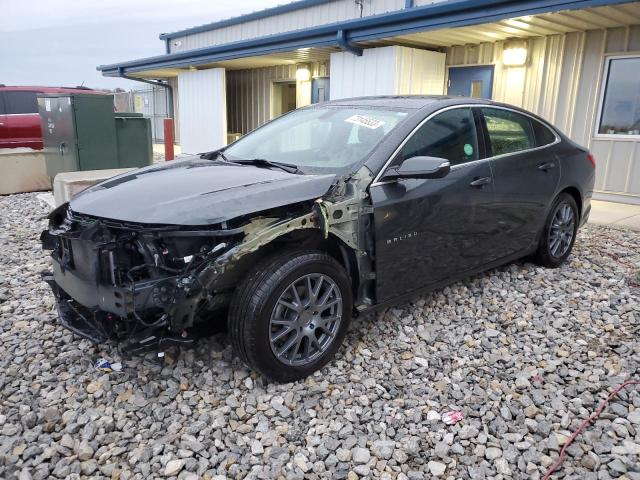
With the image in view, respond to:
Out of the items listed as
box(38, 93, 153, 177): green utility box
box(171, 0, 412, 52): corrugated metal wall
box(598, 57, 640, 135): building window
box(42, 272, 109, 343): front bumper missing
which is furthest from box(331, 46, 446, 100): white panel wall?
box(42, 272, 109, 343): front bumper missing

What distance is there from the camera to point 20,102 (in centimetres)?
986

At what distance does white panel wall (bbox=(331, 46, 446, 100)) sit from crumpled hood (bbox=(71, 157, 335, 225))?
19.9ft

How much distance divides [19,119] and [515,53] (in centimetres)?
883

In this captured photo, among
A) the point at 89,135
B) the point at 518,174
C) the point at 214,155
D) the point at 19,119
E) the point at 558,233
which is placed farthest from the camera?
the point at 19,119

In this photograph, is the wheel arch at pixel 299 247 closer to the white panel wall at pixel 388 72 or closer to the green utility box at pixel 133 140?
the green utility box at pixel 133 140

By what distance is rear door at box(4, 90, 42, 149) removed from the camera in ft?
31.3

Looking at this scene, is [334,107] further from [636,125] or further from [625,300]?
[636,125]

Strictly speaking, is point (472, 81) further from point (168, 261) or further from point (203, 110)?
point (168, 261)

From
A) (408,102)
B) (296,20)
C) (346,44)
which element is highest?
(296,20)

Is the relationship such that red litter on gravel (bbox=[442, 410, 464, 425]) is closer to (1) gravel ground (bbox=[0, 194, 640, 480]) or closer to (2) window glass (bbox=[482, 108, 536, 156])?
(1) gravel ground (bbox=[0, 194, 640, 480])

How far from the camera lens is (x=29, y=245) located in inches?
216

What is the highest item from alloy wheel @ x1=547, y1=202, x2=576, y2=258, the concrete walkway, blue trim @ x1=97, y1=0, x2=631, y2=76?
blue trim @ x1=97, y1=0, x2=631, y2=76

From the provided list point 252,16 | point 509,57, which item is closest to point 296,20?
point 252,16

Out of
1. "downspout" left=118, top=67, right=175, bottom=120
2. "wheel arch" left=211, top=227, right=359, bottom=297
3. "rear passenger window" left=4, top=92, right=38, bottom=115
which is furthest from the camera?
"downspout" left=118, top=67, right=175, bottom=120
